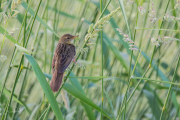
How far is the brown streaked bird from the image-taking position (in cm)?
131

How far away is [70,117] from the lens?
2055mm

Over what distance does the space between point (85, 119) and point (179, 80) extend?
1150 millimetres

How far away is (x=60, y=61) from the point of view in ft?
5.01

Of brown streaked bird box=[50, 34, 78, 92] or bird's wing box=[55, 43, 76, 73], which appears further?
bird's wing box=[55, 43, 76, 73]

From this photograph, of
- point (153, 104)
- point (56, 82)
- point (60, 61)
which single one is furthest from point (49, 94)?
point (153, 104)

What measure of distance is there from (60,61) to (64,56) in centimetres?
7

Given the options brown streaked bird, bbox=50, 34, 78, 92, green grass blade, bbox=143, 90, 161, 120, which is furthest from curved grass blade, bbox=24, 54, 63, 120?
green grass blade, bbox=143, 90, 161, 120

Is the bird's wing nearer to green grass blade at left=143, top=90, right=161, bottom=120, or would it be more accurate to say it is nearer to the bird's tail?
the bird's tail

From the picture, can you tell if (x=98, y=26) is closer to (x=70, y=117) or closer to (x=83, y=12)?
(x=83, y=12)

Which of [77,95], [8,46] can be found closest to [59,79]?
[77,95]

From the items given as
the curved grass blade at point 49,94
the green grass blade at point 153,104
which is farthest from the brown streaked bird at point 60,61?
the green grass blade at point 153,104

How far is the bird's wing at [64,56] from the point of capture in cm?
146

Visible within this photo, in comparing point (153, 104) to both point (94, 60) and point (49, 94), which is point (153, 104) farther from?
point (49, 94)

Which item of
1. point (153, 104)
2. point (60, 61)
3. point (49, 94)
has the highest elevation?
point (60, 61)
